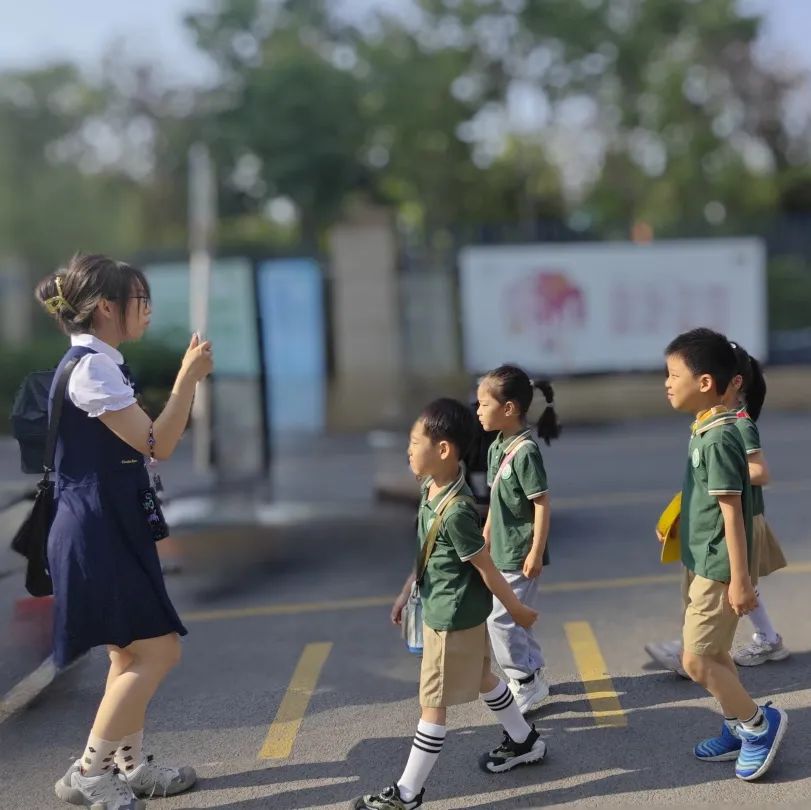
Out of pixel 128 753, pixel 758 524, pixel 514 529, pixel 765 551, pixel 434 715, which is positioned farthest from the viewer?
pixel 765 551

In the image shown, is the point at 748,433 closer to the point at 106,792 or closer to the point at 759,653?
the point at 759,653

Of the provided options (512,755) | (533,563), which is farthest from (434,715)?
(533,563)

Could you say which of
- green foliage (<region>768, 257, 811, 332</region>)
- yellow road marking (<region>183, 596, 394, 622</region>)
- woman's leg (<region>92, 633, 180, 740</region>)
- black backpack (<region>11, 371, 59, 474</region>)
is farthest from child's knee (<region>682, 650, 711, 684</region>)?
green foliage (<region>768, 257, 811, 332</region>)

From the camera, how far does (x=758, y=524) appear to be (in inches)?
162

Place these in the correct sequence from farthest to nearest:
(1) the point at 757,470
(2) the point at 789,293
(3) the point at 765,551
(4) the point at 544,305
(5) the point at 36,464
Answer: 1. (2) the point at 789,293
2. (4) the point at 544,305
3. (3) the point at 765,551
4. (1) the point at 757,470
5. (5) the point at 36,464

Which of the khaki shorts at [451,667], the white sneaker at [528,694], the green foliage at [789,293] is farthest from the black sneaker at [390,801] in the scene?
the green foliage at [789,293]

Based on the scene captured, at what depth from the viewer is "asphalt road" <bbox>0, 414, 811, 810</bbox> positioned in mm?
3482

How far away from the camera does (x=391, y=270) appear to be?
1672cm

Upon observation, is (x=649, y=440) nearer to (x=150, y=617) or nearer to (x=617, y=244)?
(x=617, y=244)

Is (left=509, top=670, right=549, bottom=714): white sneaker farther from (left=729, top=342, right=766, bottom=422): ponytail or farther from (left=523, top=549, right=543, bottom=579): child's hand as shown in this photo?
(left=729, top=342, right=766, bottom=422): ponytail

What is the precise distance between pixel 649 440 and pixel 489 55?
13941 millimetres

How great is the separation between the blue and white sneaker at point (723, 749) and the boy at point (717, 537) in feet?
0.28

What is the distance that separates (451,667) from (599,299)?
12.9m

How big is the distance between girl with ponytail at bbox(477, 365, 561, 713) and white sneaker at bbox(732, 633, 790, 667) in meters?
0.93
